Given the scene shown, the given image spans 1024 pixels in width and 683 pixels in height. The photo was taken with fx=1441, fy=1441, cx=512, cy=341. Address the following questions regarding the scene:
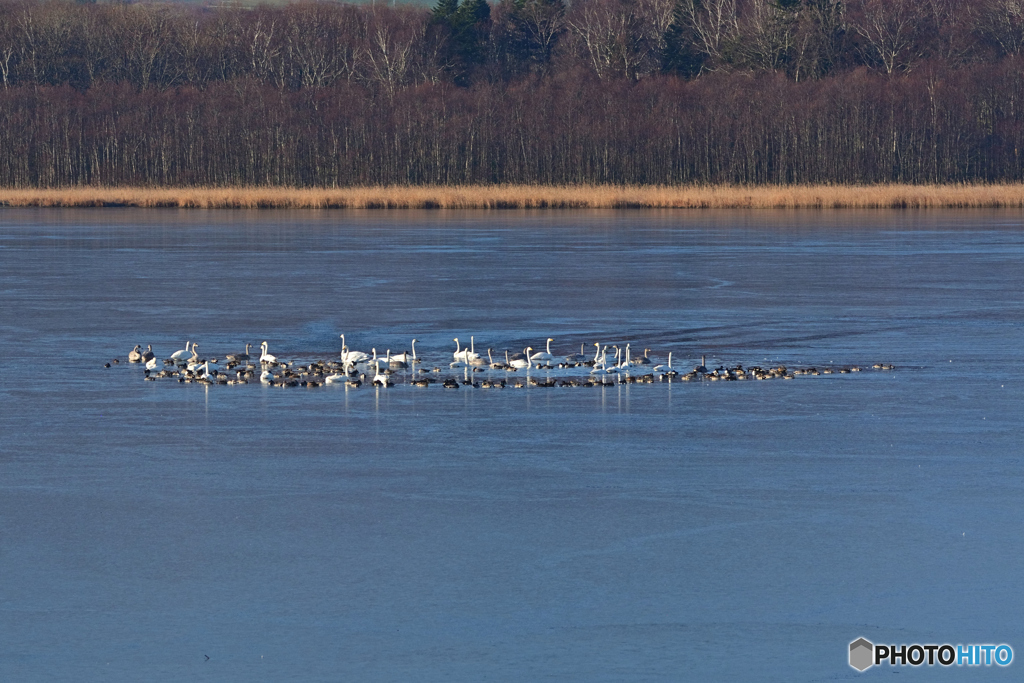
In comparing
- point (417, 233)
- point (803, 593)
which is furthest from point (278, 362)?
point (417, 233)

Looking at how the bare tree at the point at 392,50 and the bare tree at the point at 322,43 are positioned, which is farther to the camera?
the bare tree at the point at 322,43

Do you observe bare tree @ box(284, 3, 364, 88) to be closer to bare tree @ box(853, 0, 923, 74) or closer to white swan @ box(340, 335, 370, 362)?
bare tree @ box(853, 0, 923, 74)

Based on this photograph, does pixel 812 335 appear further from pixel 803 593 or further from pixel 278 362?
pixel 803 593

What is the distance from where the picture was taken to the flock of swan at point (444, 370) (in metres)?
10.4

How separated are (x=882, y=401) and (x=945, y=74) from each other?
184ft

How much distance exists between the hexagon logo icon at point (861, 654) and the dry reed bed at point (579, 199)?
120 feet

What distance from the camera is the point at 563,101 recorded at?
62.6 metres

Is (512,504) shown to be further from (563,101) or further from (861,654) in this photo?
(563,101)

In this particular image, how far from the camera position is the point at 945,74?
61688 millimetres

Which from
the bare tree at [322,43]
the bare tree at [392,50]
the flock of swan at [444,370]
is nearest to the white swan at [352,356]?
the flock of swan at [444,370]

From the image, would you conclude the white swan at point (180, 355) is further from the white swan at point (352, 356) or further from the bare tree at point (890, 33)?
the bare tree at point (890, 33)

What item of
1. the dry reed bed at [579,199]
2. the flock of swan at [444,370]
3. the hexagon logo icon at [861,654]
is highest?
the dry reed bed at [579,199]

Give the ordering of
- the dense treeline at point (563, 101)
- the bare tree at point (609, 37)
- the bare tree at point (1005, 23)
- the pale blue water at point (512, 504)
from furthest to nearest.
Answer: the bare tree at point (609, 37)
the bare tree at point (1005, 23)
the dense treeline at point (563, 101)
the pale blue water at point (512, 504)

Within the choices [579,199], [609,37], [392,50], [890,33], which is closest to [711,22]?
[609,37]
